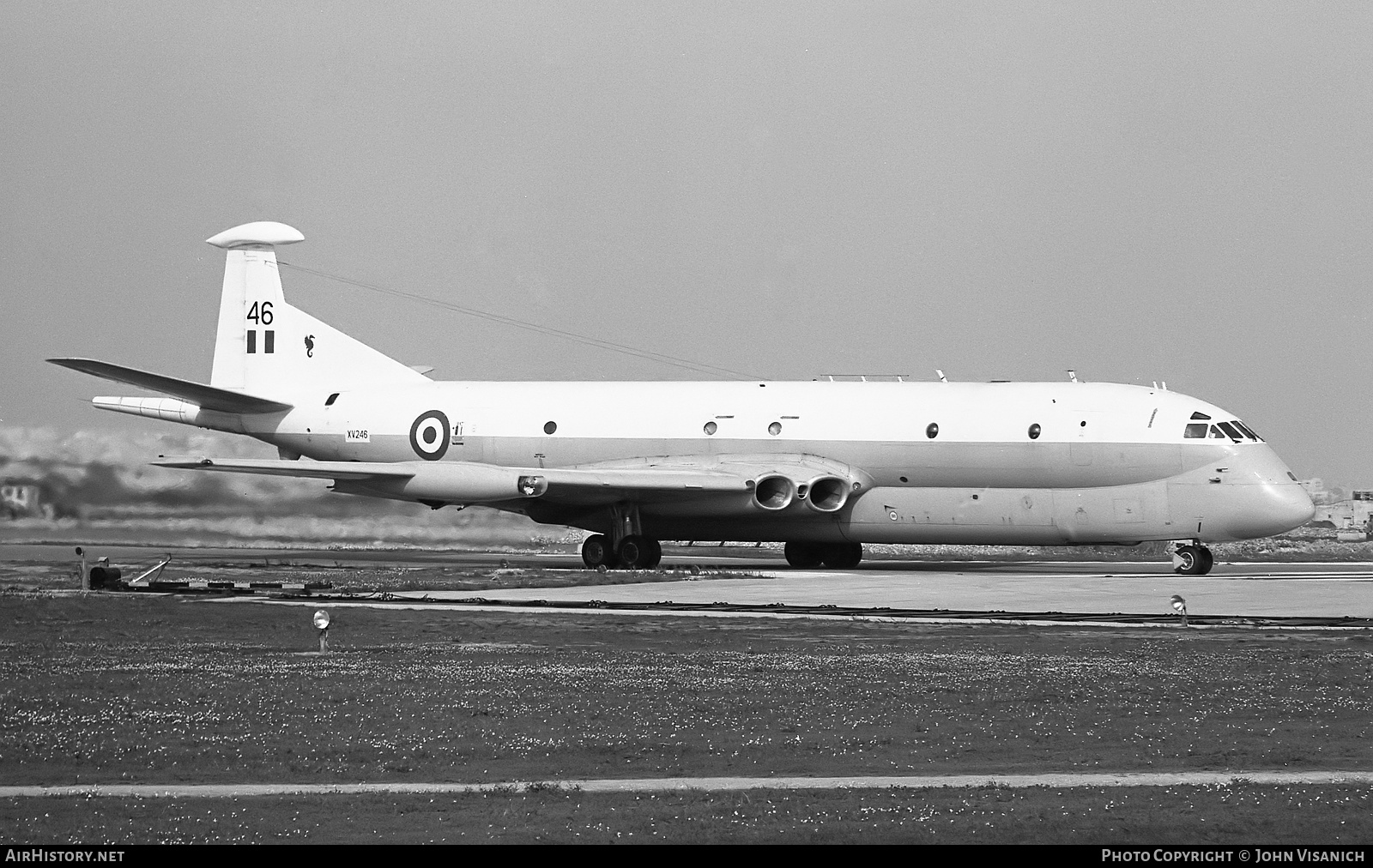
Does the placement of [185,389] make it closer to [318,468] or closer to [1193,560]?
[318,468]

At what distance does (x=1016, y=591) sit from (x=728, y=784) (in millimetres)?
17585

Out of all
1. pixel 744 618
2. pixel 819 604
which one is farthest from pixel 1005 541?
pixel 744 618

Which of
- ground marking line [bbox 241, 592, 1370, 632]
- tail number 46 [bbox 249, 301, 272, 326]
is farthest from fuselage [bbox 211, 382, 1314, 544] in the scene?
ground marking line [bbox 241, 592, 1370, 632]

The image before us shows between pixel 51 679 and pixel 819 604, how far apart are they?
475 inches

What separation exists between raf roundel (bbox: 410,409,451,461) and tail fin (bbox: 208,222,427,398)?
6.94 feet

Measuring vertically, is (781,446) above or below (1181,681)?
above

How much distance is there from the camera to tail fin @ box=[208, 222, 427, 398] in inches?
1599

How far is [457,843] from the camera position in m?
8.11

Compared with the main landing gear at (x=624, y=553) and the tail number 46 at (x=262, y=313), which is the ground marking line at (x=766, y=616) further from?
the tail number 46 at (x=262, y=313)

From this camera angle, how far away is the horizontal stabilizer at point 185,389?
3388 cm

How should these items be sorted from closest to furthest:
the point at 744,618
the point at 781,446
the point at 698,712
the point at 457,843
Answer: the point at 457,843 < the point at 698,712 < the point at 744,618 < the point at 781,446

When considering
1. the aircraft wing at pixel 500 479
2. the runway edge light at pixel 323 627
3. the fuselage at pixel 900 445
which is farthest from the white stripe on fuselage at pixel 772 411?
the runway edge light at pixel 323 627
